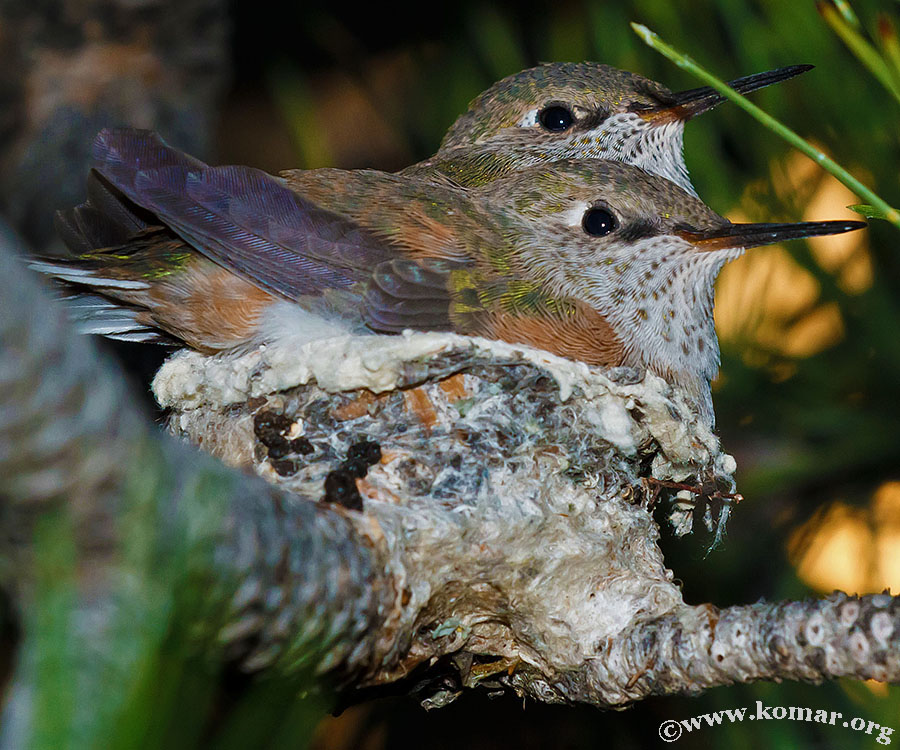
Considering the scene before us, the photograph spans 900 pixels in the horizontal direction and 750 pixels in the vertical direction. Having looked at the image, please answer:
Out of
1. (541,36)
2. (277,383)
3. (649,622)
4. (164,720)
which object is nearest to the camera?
(164,720)

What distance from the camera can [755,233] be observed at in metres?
2.26

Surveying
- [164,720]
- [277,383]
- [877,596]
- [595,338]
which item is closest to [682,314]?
[595,338]

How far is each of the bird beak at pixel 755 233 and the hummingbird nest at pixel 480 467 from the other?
0.34m

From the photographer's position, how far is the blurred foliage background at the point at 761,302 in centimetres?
219

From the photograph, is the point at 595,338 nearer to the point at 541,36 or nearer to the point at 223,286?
the point at 223,286

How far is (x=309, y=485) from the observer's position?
5.98 ft

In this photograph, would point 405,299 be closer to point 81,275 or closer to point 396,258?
point 396,258

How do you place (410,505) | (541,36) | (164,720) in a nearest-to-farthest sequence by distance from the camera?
(164,720), (410,505), (541,36)

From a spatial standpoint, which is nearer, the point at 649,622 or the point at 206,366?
the point at 649,622

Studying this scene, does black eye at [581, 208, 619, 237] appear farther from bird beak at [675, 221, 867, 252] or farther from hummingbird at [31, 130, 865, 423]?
bird beak at [675, 221, 867, 252]

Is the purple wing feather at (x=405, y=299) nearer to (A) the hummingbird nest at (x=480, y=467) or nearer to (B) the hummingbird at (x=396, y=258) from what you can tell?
(B) the hummingbird at (x=396, y=258)

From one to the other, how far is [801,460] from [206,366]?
1.48 m
